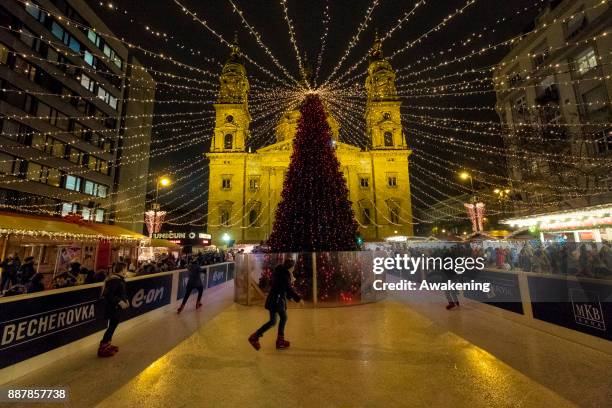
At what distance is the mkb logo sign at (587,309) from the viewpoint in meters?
5.21

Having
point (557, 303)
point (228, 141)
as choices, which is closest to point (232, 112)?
point (228, 141)

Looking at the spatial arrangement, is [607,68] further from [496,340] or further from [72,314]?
[72,314]

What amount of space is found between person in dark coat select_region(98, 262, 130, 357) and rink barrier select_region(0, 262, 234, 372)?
0.67 ft

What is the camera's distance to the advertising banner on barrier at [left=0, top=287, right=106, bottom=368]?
169 inches

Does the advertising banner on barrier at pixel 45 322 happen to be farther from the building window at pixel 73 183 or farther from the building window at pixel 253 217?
the building window at pixel 253 217

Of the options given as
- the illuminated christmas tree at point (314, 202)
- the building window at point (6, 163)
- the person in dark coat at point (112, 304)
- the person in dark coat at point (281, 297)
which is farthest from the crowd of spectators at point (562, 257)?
the building window at point (6, 163)

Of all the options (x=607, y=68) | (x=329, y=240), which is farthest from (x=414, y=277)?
(x=607, y=68)

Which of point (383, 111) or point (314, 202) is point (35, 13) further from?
point (383, 111)

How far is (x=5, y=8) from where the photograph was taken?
21.0m

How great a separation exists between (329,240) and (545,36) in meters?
28.7

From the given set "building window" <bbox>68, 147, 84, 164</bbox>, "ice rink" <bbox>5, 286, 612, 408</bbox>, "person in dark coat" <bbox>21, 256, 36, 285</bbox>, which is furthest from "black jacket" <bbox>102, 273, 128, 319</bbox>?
"building window" <bbox>68, 147, 84, 164</bbox>

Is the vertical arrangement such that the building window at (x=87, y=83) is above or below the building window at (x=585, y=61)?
above

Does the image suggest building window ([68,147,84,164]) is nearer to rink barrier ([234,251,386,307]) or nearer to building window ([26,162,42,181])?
building window ([26,162,42,181])

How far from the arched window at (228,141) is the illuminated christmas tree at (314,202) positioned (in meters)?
29.6
